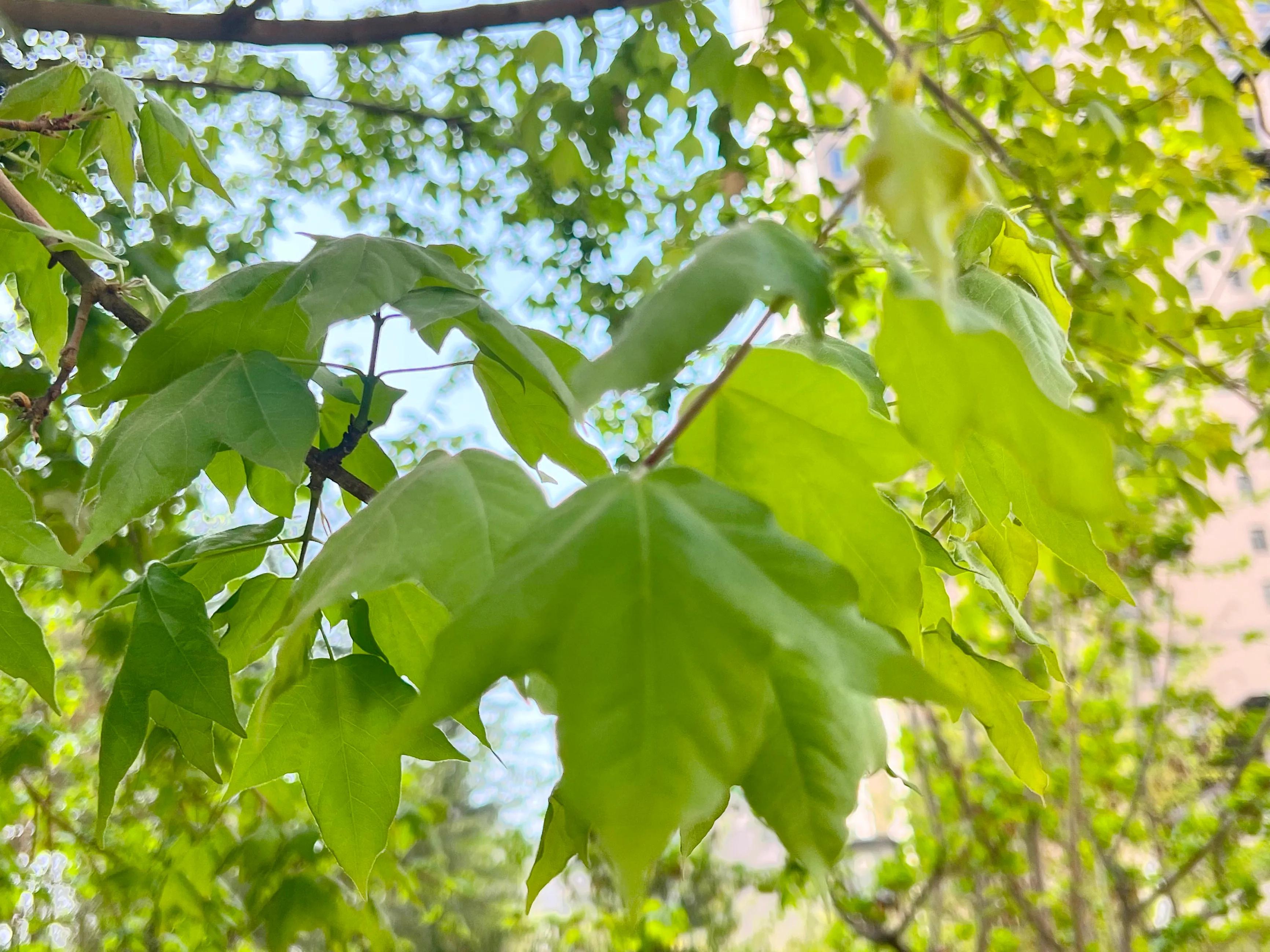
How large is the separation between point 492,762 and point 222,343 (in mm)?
2738

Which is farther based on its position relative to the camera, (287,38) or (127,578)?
(127,578)

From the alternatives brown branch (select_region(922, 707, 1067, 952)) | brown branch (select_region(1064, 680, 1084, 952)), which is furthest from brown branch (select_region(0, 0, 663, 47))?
brown branch (select_region(1064, 680, 1084, 952))

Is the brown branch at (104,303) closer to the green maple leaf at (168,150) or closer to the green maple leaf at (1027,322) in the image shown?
the green maple leaf at (168,150)

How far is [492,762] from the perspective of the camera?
2.90m

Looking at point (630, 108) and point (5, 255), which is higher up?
point (630, 108)

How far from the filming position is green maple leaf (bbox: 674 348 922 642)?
25 centimetres

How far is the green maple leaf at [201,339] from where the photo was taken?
1.09ft

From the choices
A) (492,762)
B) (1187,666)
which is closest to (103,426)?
(492,762)

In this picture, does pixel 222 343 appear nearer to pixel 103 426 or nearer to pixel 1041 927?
pixel 103 426

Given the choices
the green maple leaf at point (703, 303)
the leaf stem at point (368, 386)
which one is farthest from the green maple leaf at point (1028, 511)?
the leaf stem at point (368, 386)

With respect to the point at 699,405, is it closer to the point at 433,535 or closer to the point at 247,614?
the point at 433,535

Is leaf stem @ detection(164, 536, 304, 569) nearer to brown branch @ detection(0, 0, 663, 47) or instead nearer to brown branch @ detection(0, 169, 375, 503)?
brown branch @ detection(0, 169, 375, 503)

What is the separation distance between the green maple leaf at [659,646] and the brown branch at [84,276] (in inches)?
10.4

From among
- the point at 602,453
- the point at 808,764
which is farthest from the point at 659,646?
the point at 602,453
